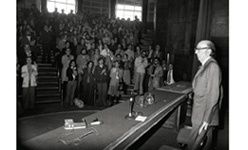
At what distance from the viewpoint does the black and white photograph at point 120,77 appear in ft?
8.38

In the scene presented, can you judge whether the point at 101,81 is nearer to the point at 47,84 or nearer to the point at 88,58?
the point at 88,58

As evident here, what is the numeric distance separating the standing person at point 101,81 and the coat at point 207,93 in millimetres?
4415

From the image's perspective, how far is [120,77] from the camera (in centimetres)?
773

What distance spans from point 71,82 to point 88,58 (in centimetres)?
119

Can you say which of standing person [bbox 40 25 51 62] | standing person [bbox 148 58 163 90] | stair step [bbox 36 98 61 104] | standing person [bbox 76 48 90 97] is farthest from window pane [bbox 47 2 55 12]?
A: standing person [bbox 148 58 163 90]

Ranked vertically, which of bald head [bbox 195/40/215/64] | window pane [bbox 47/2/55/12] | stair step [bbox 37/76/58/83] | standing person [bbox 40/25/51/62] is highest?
window pane [bbox 47/2/55/12]

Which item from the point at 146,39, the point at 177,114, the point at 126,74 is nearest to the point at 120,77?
the point at 126,74

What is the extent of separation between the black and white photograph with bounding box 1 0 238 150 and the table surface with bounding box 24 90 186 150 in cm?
1

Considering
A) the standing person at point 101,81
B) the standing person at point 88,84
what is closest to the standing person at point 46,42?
the standing person at point 88,84

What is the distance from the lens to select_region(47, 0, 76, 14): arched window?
1150 centimetres

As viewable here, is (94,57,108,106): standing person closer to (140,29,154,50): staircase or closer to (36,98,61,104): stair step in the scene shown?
(36,98,61,104): stair step

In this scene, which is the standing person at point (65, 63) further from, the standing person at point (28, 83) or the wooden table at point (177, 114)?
the wooden table at point (177, 114)

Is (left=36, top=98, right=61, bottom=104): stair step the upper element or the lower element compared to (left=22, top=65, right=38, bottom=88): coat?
lower
